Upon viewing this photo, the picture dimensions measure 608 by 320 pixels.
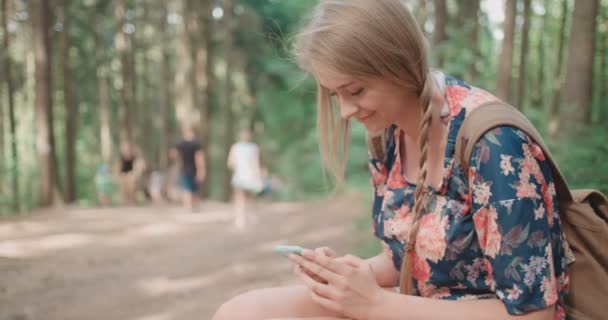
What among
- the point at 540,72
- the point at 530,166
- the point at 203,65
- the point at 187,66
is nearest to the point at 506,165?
the point at 530,166

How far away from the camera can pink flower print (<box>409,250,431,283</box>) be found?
143cm

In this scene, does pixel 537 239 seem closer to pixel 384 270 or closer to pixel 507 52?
pixel 384 270

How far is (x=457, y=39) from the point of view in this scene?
680 centimetres

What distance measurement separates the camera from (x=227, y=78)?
16719 millimetres

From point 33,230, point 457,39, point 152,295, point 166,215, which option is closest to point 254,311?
point 33,230

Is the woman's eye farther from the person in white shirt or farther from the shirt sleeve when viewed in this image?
the person in white shirt

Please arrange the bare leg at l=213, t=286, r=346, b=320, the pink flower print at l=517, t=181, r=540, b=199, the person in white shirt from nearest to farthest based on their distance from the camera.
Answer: the pink flower print at l=517, t=181, r=540, b=199
the bare leg at l=213, t=286, r=346, b=320
the person in white shirt

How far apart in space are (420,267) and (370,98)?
1.69ft

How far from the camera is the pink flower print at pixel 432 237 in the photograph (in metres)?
1.37

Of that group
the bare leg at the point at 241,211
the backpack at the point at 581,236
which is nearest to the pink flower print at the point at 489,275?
the backpack at the point at 581,236

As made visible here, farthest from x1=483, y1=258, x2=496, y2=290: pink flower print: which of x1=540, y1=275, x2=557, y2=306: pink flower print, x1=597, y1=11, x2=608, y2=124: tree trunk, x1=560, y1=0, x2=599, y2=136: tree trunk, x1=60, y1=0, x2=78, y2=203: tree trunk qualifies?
x1=597, y1=11, x2=608, y2=124: tree trunk

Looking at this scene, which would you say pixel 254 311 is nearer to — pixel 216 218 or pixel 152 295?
pixel 152 295

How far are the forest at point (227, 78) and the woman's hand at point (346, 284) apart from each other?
0.66 meters

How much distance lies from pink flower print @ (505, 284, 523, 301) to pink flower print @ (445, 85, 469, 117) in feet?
1.58
